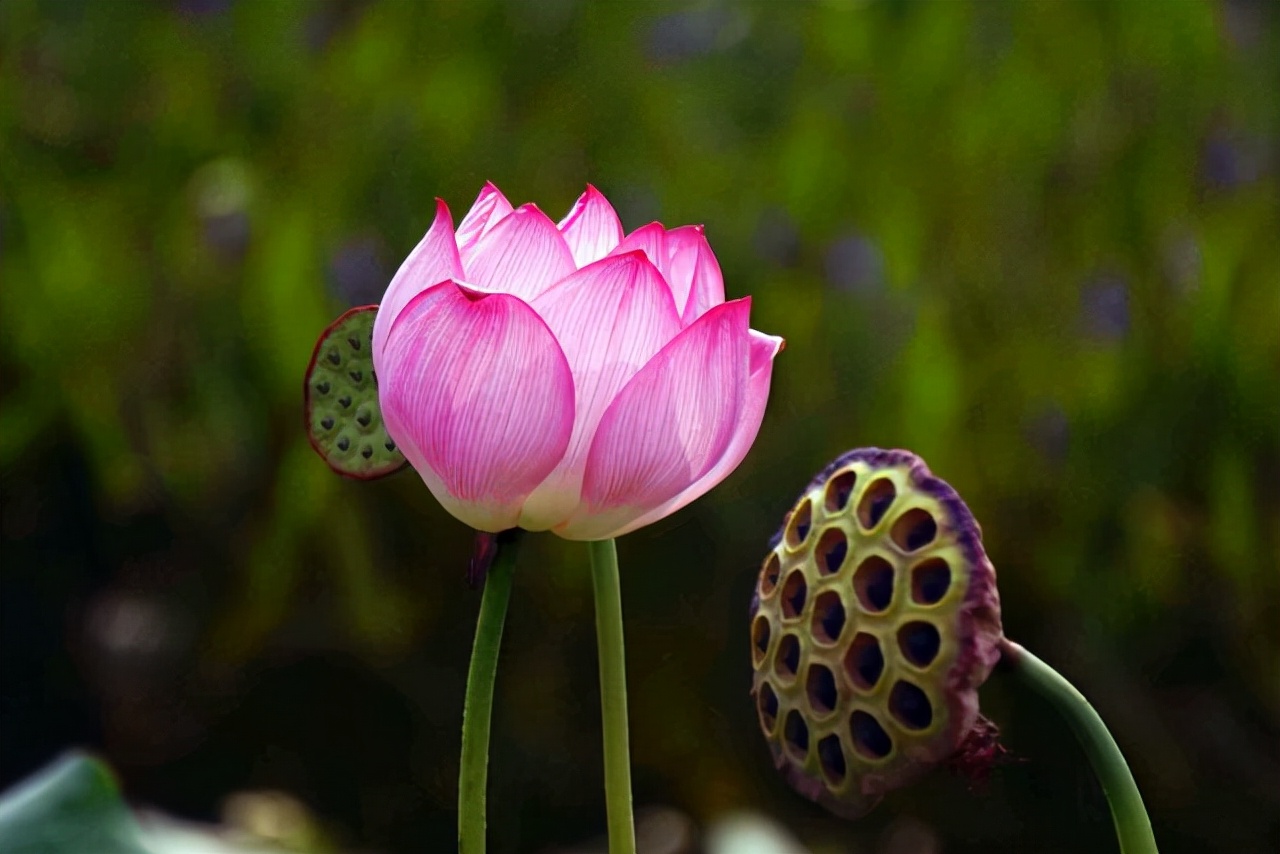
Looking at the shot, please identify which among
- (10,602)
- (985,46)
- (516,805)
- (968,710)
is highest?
(985,46)

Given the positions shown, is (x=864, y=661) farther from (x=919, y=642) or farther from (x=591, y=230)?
(x=591, y=230)

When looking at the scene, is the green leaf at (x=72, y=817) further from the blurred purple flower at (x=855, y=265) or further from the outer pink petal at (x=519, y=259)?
the blurred purple flower at (x=855, y=265)

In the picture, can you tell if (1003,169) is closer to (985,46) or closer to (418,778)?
(985,46)

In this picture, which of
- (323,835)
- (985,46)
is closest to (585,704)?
(323,835)

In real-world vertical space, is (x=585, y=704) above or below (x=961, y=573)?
below

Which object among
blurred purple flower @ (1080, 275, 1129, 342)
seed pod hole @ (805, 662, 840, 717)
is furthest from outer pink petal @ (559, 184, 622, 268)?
blurred purple flower @ (1080, 275, 1129, 342)

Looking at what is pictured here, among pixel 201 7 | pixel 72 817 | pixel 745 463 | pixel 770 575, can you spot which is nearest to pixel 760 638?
pixel 770 575
